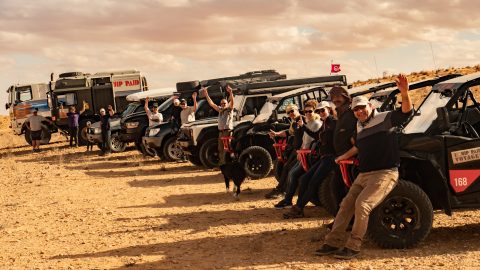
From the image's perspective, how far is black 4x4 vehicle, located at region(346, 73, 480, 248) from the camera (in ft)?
21.0

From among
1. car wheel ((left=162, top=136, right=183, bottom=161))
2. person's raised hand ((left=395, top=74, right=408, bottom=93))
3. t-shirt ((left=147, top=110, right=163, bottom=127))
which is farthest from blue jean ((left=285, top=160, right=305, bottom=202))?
t-shirt ((left=147, top=110, right=163, bottom=127))

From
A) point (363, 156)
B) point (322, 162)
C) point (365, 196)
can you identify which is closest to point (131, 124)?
point (322, 162)

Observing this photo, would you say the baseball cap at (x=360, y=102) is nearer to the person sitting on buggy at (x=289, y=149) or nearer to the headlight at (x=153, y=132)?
the person sitting on buggy at (x=289, y=149)

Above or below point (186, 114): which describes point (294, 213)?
below

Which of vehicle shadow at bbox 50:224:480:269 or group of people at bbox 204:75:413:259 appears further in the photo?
vehicle shadow at bbox 50:224:480:269

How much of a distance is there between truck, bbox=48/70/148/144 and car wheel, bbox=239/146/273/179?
1395 centimetres

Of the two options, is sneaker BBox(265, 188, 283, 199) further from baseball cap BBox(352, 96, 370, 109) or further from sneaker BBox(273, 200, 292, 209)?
A: baseball cap BBox(352, 96, 370, 109)

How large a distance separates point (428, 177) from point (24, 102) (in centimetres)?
2647

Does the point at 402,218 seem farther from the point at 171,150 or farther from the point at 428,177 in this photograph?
the point at 171,150

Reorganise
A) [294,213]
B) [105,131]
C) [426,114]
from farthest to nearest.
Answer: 1. [105,131]
2. [294,213]
3. [426,114]

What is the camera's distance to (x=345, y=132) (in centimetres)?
686

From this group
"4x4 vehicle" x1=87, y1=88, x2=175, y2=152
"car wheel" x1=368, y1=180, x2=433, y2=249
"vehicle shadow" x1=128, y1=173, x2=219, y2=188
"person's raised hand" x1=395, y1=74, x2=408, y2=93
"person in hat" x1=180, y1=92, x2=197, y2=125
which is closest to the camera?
"person's raised hand" x1=395, y1=74, x2=408, y2=93

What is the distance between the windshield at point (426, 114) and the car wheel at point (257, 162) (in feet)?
19.1

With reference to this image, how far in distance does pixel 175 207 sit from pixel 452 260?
536cm
